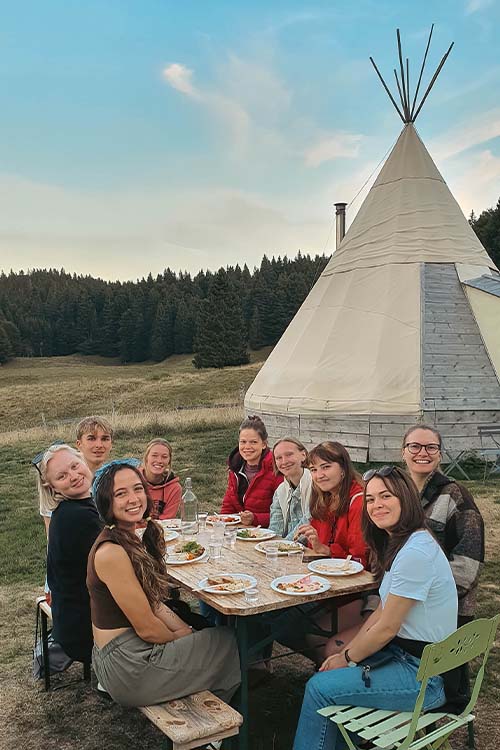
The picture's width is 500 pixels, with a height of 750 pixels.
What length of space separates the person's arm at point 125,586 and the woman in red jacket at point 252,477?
231 centimetres

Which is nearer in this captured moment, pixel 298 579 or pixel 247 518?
pixel 298 579

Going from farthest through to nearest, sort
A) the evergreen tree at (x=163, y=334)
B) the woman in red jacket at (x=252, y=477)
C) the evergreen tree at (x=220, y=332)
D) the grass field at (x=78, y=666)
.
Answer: the evergreen tree at (x=163, y=334) → the evergreen tree at (x=220, y=332) → the woman in red jacket at (x=252, y=477) → the grass field at (x=78, y=666)

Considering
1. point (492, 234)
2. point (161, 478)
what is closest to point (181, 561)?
point (161, 478)

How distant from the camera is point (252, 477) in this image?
5.50 metres

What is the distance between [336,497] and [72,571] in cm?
163

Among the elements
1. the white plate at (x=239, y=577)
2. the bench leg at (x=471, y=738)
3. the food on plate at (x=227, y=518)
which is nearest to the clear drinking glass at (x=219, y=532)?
the white plate at (x=239, y=577)

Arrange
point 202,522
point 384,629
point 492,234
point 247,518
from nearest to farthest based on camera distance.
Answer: point 384,629
point 202,522
point 247,518
point 492,234

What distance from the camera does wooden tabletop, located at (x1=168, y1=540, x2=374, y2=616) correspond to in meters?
3.07

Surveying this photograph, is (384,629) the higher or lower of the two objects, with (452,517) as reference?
lower

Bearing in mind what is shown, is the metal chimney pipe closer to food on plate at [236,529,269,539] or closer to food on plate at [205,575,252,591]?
food on plate at [236,529,269,539]

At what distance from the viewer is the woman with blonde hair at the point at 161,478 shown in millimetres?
5465

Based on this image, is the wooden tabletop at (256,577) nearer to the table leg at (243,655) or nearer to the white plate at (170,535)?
the table leg at (243,655)

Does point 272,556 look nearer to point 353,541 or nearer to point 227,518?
point 353,541

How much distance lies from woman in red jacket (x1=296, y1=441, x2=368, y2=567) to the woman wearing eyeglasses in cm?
38
